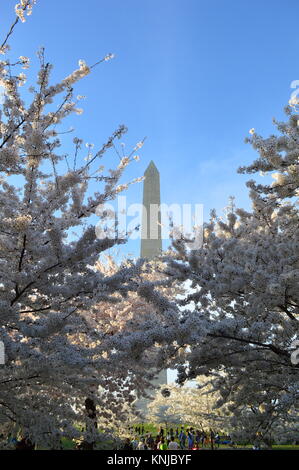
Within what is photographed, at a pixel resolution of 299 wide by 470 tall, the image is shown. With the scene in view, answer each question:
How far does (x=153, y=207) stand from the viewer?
22750 millimetres

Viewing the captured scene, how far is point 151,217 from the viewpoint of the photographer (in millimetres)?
22438

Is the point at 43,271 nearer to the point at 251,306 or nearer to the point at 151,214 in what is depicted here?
the point at 251,306

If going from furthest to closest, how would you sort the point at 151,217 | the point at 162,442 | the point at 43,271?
the point at 151,217 < the point at 162,442 < the point at 43,271

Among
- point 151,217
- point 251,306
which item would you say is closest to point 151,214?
point 151,217

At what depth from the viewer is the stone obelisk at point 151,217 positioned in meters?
22.6

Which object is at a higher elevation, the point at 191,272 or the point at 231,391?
the point at 191,272

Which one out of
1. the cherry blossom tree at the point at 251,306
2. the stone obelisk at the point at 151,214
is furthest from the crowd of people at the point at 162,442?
the stone obelisk at the point at 151,214

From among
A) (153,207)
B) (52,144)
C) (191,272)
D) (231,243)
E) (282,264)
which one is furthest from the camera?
(153,207)

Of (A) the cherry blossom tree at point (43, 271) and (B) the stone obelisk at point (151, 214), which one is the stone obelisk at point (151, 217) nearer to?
(B) the stone obelisk at point (151, 214)

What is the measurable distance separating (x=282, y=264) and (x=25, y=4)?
15.2 ft

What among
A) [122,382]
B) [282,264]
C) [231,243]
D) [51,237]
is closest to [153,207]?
[122,382]

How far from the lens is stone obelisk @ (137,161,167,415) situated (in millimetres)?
22625
